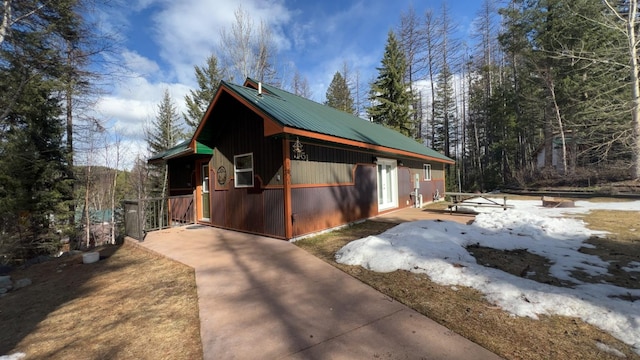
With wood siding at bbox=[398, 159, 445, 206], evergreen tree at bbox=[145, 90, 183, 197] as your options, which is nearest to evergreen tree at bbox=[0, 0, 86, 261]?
evergreen tree at bbox=[145, 90, 183, 197]

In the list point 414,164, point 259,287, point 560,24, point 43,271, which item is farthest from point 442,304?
point 560,24

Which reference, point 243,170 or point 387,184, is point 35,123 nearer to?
point 243,170

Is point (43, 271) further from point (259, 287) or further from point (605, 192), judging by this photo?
point (605, 192)

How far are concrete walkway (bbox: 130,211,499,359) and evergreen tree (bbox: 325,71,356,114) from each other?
99.6 ft

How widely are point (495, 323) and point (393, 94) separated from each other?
24.5 meters

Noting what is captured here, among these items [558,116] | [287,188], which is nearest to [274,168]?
[287,188]

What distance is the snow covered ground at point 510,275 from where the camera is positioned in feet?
9.12

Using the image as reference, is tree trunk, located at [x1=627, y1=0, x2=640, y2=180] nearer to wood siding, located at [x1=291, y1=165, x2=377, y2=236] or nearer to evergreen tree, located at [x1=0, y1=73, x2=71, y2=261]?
wood siding, located at [x1=291, y1=165, x2=377, y2=236]

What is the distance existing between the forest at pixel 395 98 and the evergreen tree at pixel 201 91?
3.8 inches

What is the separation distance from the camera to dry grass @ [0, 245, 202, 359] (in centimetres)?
261

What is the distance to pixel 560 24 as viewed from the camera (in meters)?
18.8

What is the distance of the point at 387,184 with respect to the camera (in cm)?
1121

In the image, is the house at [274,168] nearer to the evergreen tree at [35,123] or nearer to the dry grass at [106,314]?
the dry grass at [106,314]

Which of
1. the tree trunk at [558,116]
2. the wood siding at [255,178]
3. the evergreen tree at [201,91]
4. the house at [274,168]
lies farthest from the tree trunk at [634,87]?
the evergreen tree at [201,91]
